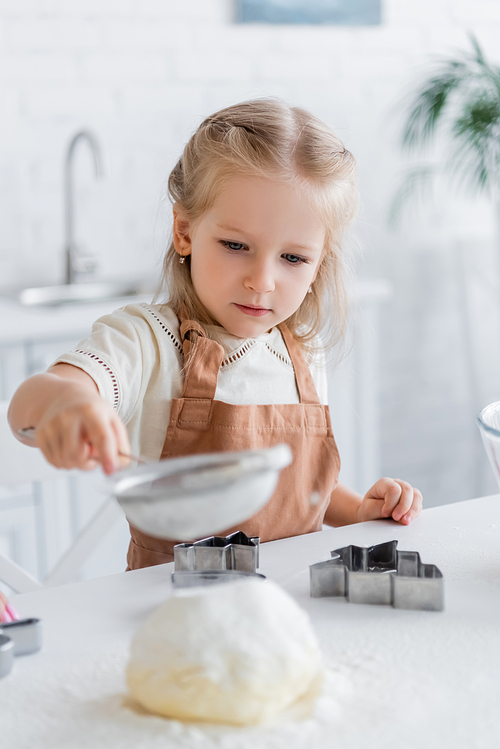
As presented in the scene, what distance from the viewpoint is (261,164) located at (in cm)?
93

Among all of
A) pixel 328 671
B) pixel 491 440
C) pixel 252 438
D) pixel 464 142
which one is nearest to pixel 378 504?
pixel 252 438

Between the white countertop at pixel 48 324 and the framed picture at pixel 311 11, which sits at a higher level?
the framed picture at pixel 311 11

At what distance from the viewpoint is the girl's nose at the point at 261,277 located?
0.91 meters

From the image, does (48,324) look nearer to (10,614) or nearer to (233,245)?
(233,245)

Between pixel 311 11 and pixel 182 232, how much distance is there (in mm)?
1834

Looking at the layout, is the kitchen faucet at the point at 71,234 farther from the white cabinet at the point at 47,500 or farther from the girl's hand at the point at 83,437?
the girl's hand at the point at 83,437

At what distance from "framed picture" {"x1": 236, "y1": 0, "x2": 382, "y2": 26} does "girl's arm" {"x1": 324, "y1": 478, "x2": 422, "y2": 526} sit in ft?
6.09

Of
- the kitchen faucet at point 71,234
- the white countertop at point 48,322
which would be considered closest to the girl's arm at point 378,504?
the white countertop at point 48,322

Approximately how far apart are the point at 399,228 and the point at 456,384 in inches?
25.0

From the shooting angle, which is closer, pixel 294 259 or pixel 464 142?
pixel 294 259

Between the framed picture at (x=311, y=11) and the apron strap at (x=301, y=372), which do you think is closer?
the apron strap at (x=301, y=372)

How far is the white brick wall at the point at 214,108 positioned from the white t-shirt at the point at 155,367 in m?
1.07

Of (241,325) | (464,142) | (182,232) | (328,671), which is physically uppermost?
(464,142)

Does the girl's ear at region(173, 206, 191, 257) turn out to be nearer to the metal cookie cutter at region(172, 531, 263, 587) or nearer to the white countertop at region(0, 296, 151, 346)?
the metal cookie cutter at region(172, 531, 263, 587)
